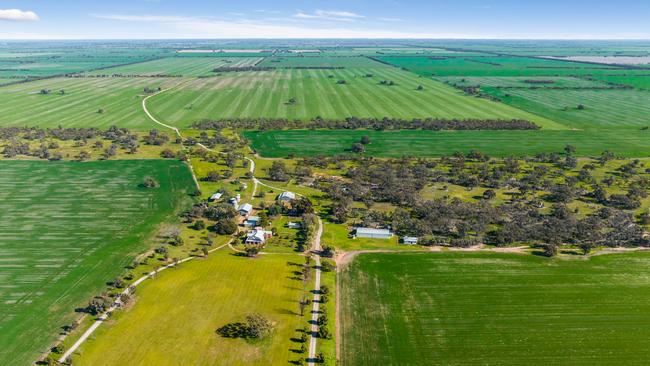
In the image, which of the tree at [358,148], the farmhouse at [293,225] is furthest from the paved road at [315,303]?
the tree at [358,148]

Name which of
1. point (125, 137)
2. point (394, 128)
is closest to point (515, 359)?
point (394, 128)

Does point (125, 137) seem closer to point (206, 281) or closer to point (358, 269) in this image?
point (206, 281)

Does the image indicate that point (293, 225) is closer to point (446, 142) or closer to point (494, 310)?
point (494, 310)

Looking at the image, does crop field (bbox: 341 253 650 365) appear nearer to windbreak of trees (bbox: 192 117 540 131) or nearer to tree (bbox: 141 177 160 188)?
tree (bbox: 141 177 160 188)

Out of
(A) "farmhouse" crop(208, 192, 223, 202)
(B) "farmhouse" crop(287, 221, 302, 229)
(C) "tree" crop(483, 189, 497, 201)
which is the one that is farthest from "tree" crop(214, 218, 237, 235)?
→ (C) "tree" crop(483, 189, 497, 201)

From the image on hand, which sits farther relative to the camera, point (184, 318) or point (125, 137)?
point (125, 137)

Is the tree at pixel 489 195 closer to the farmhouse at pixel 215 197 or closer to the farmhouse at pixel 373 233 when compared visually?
the farmhouse at pixel 373 233
